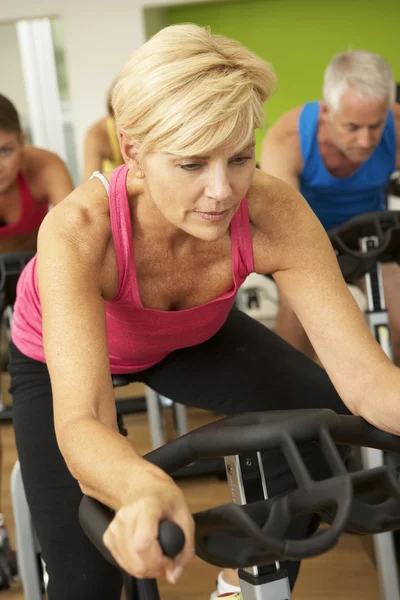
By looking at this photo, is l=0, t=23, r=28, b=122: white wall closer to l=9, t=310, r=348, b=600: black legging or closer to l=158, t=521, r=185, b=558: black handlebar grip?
l=9, t=310, r=348, b=600: black legging

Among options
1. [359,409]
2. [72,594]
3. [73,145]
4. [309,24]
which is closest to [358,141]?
[359,409]

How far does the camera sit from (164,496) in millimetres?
922

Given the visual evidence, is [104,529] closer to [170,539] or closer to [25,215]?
[170,539]

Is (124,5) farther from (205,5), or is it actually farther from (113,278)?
(113,278)

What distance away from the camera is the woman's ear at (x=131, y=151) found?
1.26 metres

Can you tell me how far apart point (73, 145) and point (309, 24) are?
1886 mm

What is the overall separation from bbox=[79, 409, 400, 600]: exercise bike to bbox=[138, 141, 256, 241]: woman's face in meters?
0.34

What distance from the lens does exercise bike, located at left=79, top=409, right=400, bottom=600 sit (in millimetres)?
913

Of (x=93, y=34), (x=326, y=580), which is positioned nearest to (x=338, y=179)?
(x=326, y=580)

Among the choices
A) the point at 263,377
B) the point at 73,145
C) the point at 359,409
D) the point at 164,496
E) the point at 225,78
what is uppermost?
the point at 225,78

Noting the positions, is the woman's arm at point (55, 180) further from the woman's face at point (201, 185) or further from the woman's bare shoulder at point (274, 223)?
the woman's face at point (201, 185)

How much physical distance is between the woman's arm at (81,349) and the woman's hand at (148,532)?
0.29 ft

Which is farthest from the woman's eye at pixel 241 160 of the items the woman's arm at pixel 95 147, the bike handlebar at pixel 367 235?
the woman's arm at pixel 95 147

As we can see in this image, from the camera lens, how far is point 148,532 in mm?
861
